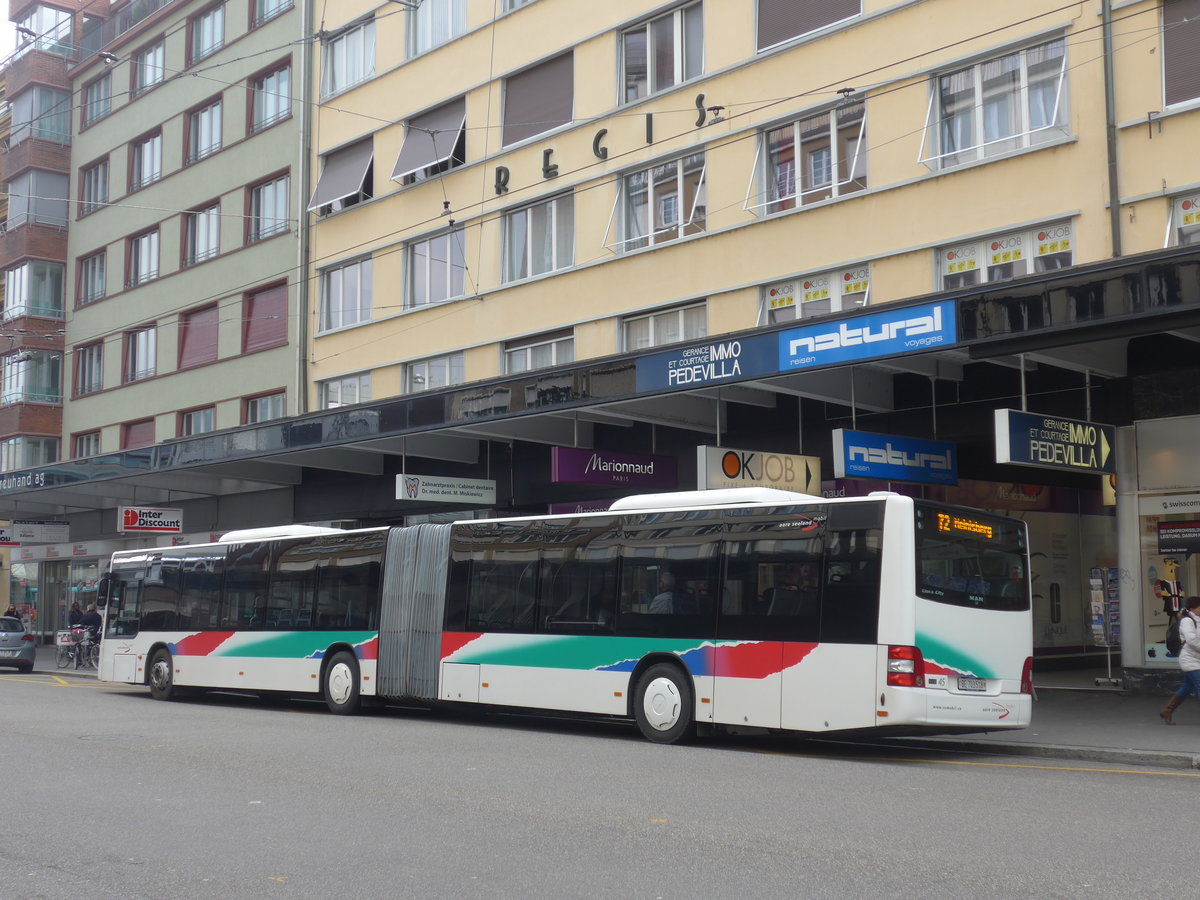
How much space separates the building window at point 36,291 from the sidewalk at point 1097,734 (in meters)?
35.8

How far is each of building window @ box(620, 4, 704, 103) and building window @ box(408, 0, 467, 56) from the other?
553 cm

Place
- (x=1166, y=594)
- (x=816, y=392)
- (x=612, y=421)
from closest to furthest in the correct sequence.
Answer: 1. (x=1166, y=594)
2. (x=816, y=392)
3. (x=612, y=421)

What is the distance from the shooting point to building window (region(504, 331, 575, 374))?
87.0ft

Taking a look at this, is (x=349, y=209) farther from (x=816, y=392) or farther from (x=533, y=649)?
(x=533, y=649)

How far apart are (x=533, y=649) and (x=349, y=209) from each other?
1835 centimetres

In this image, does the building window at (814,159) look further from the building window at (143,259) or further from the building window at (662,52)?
the building window at (143,259)

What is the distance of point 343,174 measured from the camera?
32.5 metres

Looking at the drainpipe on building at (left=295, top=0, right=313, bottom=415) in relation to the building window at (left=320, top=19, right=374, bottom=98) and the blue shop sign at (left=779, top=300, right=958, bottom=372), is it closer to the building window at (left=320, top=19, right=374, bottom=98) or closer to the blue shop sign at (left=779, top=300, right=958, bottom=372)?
the building window at (left=320, top=19, right=374, bottom=98)

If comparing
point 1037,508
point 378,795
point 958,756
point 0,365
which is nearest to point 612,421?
point 1037,508

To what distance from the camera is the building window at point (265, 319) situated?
113ft

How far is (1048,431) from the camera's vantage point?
16172 mm

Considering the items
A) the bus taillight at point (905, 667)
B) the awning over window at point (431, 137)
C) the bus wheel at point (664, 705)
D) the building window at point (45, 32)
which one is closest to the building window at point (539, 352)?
the awning over window at point (431, 137)

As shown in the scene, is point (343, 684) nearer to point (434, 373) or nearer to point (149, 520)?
point (434, 373)

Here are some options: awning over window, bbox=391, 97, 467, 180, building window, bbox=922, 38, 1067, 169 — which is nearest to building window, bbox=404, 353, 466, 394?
awning over window, bbox=391, 97, 467, 180
